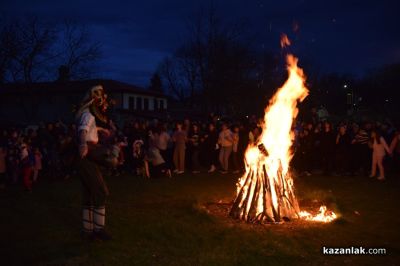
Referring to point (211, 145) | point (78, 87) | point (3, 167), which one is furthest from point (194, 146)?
point (78, 87)

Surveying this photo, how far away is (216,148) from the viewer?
16500 millimetres

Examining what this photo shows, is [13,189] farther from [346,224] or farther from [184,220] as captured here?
[346,224]

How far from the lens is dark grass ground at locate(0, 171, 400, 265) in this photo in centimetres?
600

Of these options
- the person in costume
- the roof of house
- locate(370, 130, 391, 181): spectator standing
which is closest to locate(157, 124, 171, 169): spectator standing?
locate(370, 130, 391, 181): spectator standing

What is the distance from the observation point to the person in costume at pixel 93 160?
6.45 metres

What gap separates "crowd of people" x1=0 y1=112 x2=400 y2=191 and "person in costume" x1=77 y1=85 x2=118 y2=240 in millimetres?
7656

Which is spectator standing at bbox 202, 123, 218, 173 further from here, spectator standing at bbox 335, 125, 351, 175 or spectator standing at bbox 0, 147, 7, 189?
spectator standing at bbox 0, 147, 7, 189

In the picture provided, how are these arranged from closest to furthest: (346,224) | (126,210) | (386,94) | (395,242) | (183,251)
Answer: (183,251), (395,242), (346,224), (126,210), (386,94)

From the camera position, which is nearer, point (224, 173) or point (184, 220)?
Answer: point (184, 220)

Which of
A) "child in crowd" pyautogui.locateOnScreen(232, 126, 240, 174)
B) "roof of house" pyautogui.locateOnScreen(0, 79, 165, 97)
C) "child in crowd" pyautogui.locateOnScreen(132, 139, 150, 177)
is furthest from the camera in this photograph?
"roof of house" pyautogui.locateOnScreen(0, 79, 165, 97)

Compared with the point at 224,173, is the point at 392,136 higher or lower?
higher

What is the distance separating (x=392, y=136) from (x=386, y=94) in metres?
48.5

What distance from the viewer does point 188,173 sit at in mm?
16062

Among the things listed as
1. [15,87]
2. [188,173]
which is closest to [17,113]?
[15,87]
